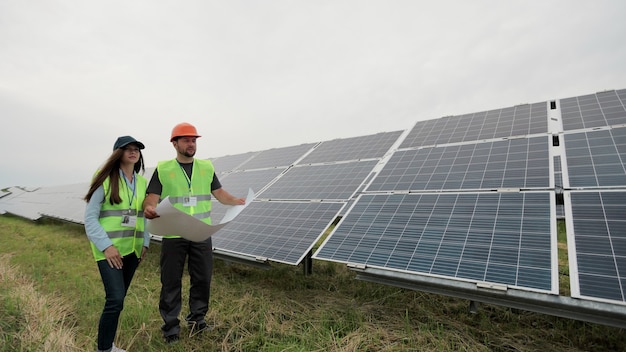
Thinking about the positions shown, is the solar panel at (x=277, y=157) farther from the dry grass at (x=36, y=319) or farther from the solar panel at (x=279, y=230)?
the dry grass at (x=36, y=319)

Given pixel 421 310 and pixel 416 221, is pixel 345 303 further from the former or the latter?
pixel 416 221

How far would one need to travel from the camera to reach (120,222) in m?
3.19

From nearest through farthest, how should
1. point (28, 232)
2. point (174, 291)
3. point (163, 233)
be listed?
1. point (163, 233)
2. point (174, 291)
3. point (28, 232)

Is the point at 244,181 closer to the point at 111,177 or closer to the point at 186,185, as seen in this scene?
the point at 186,185

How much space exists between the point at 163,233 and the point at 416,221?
3.48 meters

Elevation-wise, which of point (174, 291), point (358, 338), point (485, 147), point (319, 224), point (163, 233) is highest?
point (485, 147)

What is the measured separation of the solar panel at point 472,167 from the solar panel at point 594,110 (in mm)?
889

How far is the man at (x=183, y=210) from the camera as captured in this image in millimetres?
3668

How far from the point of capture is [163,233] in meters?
3.48

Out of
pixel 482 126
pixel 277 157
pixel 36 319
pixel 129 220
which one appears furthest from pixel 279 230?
pixel 277 157

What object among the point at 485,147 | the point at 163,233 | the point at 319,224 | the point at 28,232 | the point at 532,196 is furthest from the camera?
the point at 28,232

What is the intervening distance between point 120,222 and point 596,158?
6.49 m

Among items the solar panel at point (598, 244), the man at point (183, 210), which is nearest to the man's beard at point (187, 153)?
the man at point (183, 210)

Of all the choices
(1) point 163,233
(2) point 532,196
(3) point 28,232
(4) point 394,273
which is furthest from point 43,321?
(3) point 28,232
